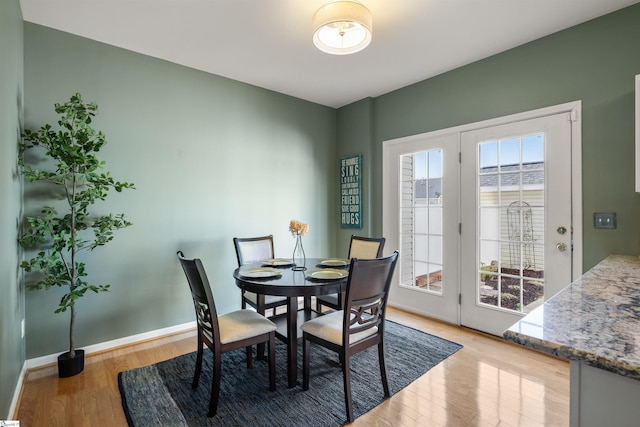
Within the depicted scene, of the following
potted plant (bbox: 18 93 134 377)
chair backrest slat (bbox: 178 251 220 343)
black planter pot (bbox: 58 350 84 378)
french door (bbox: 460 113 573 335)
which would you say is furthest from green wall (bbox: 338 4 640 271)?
black planter pot (bbox: 58 350 84 378)

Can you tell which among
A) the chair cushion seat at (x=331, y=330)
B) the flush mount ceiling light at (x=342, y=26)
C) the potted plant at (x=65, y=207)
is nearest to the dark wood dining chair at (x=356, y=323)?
the chair cushion seat at (x=331, y=330)

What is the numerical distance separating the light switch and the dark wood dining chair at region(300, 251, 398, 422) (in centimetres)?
168

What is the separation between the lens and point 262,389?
2094mm

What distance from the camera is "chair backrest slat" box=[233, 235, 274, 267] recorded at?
9.86 feet

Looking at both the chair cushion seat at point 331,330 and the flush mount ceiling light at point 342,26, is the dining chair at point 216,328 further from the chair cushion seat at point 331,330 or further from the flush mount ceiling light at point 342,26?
the flush mount ceiling light at point 342,26

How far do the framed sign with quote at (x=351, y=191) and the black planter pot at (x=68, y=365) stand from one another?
10.1ft

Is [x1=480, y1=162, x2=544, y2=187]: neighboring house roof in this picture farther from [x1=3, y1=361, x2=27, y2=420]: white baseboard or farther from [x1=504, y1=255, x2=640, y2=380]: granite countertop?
[x1=3, y1=361, x2=27, y2=420]: white baseboard

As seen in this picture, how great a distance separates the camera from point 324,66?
314 centimetres

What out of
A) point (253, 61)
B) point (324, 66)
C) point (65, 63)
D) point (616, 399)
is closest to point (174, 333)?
point (65, 63)

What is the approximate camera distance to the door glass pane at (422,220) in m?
3.40

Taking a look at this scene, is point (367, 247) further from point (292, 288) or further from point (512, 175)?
point (512, 175)

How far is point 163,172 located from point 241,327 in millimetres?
1776

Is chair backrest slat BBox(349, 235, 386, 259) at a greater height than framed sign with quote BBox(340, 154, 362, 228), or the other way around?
framed sign with quote BBox(340, 154, 362, 228)

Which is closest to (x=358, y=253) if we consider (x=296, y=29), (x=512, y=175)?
(x=512, y=175)
